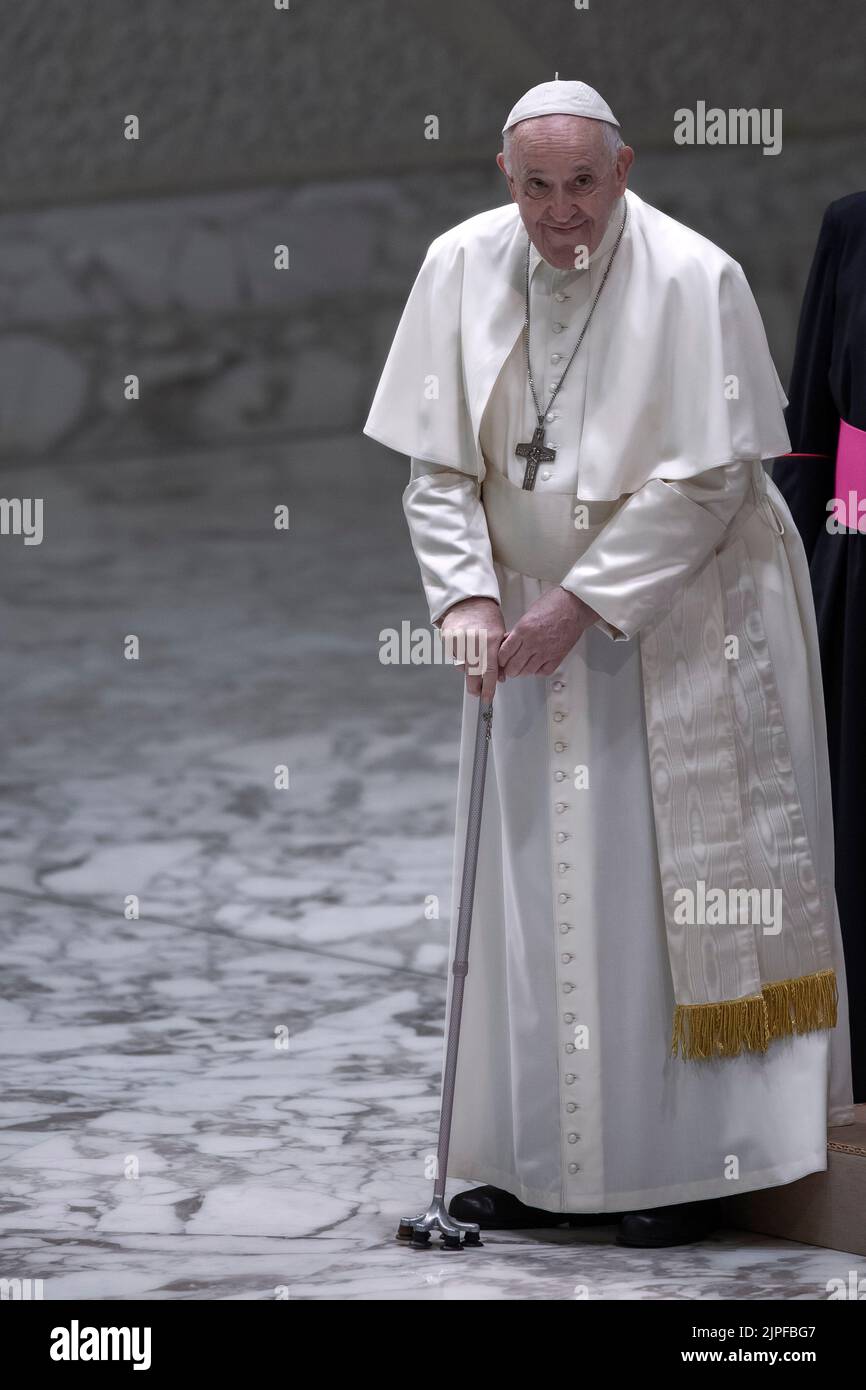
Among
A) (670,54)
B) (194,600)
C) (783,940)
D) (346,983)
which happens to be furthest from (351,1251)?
(670,54)

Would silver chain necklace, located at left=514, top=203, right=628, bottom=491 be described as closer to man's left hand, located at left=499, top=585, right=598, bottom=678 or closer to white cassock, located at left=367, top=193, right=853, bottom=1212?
white cassock, located at left=367, top=193, right=853, bottom=1212

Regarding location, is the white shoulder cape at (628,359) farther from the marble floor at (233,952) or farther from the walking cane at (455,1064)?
the marble floor at (233,952)

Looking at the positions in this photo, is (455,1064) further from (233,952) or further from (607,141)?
(233,952)

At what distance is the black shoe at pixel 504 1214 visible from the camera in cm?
366

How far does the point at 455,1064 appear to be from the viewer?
138 inches

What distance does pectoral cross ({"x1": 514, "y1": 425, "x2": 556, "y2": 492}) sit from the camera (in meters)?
3.54

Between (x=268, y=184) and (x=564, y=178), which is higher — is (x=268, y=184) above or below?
above

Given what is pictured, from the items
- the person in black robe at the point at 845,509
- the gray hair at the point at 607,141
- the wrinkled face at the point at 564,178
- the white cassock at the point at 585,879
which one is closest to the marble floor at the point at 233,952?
the white cassock at the point at 585,879

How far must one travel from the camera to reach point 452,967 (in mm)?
3559

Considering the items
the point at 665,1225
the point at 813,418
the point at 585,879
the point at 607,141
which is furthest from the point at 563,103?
the point at 665,1225

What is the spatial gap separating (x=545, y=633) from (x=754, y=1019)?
0.73m

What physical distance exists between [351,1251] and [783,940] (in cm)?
87

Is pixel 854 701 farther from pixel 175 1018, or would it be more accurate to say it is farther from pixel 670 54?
pixel 670 54

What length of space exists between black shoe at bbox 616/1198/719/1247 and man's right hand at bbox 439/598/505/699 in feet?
2.94
